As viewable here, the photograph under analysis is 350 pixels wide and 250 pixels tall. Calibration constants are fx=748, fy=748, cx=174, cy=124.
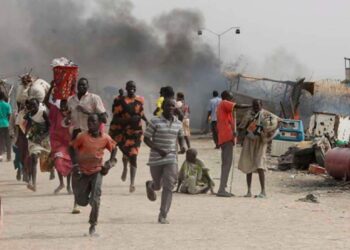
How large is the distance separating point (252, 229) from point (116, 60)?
30.6 m

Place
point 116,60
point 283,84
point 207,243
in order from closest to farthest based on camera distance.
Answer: point 207,243 < point 283,84 < point 116,60

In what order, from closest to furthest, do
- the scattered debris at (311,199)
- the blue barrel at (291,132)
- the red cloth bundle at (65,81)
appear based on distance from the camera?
1. the red cloth bundle at (65,81)
2. the scattered debris at (311,199)
3. the blue barrel at (291,132)

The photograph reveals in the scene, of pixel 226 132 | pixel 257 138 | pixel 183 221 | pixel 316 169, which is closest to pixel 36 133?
pixel 226 132

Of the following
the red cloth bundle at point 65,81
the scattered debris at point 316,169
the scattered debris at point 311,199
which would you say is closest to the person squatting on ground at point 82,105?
the red cloth bundle at point 65,81

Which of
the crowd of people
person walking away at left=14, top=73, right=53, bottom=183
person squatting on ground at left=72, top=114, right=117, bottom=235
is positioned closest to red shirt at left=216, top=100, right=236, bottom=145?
the crowd of people

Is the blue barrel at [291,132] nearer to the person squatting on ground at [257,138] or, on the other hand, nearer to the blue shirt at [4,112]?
the blue shirt at [4,112]

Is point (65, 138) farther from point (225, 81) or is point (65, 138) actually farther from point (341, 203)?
point (225, 81)

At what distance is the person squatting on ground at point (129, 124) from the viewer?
1089 centimetres

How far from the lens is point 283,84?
25453mm

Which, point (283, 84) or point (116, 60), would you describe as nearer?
point (283, 84)

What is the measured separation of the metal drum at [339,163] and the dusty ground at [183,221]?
0.45m

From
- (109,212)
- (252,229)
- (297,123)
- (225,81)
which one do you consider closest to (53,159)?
(109,212)

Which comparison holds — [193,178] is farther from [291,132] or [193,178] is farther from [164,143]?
[291,132]

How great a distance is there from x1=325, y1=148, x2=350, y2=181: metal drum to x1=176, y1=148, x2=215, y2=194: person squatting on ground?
2.55 metres
